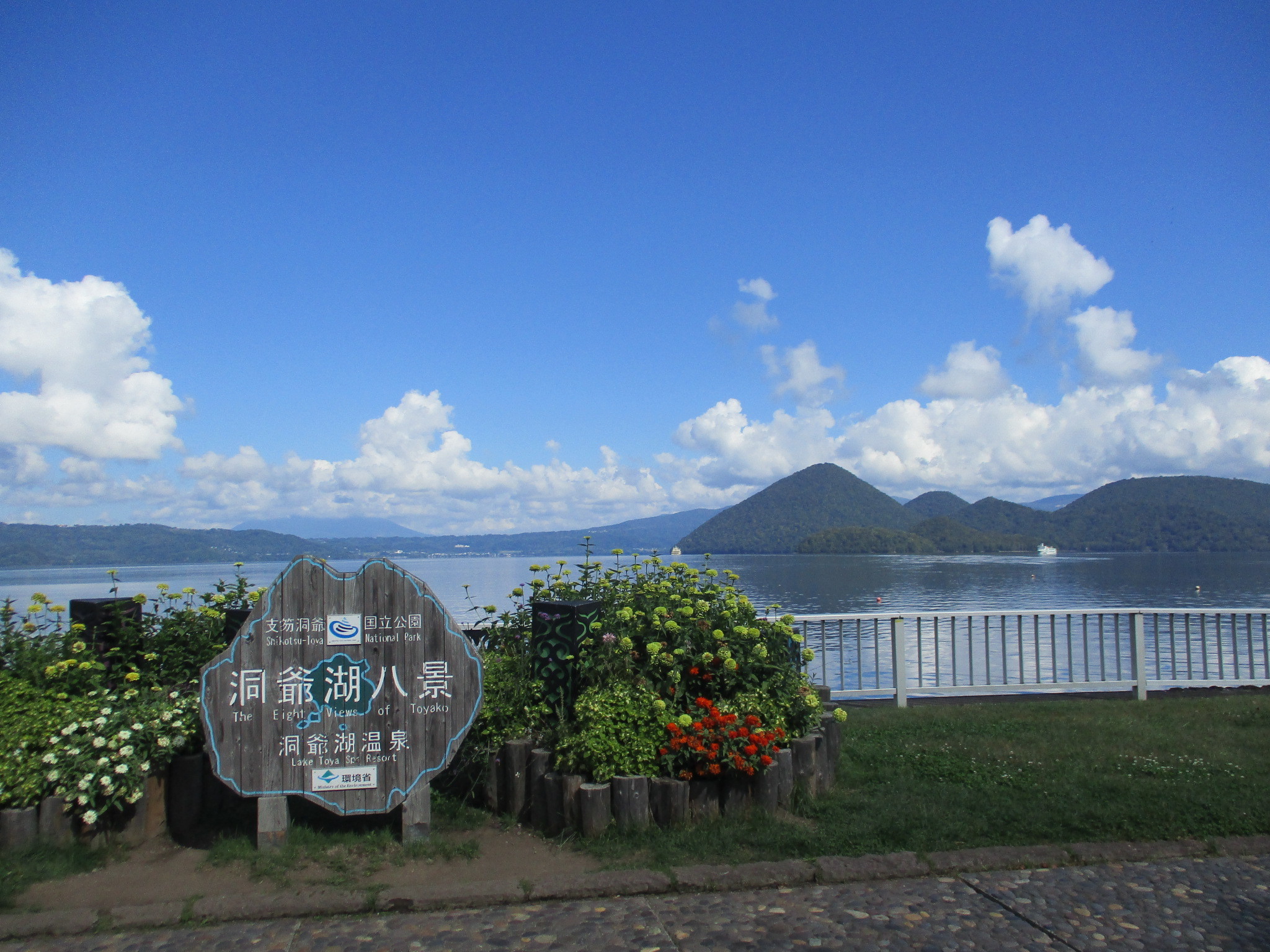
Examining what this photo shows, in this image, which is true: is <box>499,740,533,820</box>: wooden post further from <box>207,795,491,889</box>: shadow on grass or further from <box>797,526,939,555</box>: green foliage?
<box>797,526,939,555</box>: green foliage

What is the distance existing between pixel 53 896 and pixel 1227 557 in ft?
492

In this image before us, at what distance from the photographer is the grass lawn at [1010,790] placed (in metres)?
4.62

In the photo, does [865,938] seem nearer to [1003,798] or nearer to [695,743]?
[695,743]

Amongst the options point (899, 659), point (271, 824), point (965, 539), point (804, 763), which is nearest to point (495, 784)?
point (271, 824)

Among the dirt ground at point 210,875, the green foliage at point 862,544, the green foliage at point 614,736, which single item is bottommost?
the green foliage at point 862,544

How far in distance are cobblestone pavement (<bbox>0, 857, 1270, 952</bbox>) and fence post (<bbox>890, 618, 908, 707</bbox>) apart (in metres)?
4.79

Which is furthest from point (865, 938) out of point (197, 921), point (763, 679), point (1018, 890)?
point (197, 921)

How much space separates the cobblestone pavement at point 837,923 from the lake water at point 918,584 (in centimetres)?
496

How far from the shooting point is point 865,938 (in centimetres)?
356

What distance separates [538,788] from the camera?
5.00m

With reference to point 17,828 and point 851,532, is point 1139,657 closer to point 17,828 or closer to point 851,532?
point 17,828

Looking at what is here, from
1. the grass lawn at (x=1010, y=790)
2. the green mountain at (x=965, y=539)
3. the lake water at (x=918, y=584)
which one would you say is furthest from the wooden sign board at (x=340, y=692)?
the green mountain at (x=965, y=539)

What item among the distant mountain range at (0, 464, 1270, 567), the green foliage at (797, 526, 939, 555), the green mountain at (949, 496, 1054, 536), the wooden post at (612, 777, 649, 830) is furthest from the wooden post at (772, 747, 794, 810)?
the green mountain at (949, 496, 1054, 536)

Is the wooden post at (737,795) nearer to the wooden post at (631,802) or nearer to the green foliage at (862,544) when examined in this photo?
the wooden post at (631,802)
